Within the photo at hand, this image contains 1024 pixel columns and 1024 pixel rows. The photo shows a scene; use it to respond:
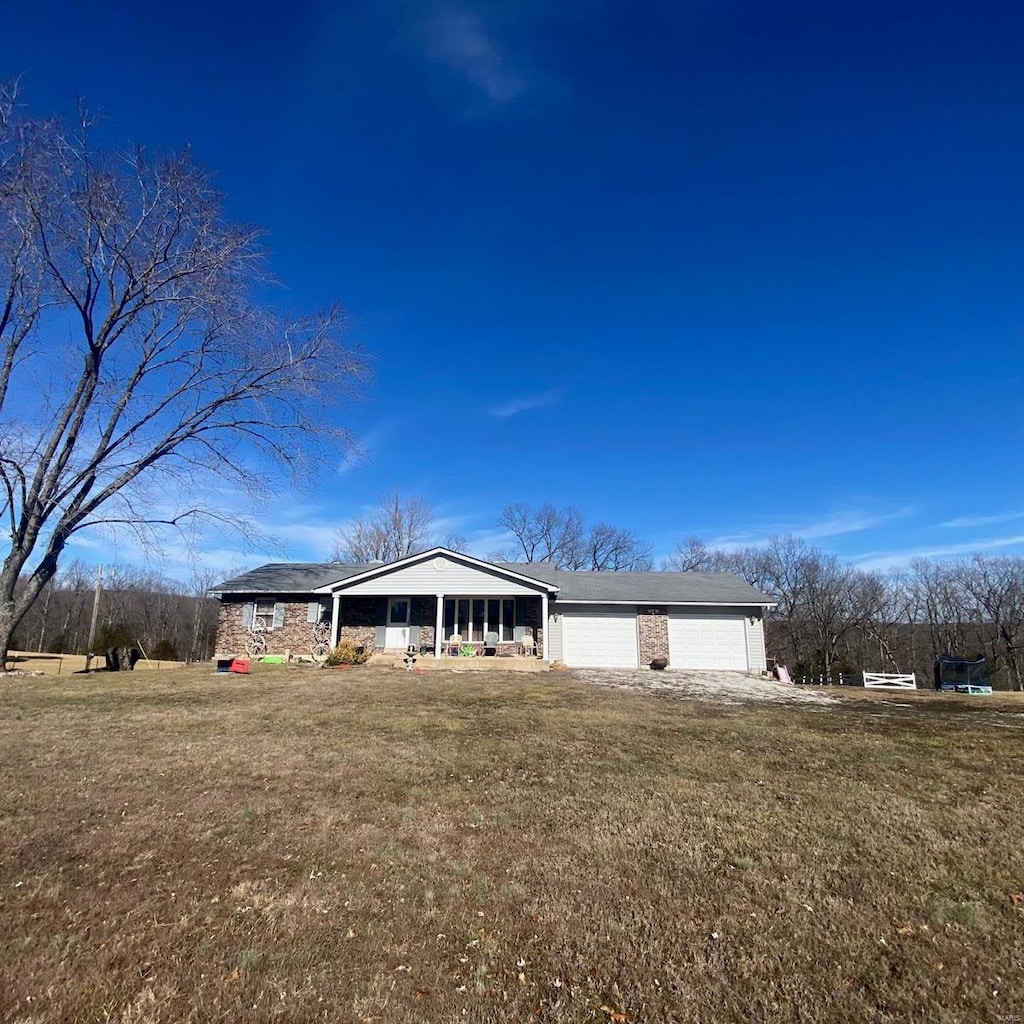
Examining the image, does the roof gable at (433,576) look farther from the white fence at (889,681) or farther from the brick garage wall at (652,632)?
the white fence at (889,681)

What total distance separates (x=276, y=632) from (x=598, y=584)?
13162mm

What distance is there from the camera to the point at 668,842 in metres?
4.59

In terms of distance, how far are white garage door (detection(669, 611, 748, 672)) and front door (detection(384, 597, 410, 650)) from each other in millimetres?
10267

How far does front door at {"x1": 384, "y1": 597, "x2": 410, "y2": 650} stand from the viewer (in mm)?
22344

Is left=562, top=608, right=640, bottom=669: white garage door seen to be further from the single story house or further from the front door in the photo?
the front door

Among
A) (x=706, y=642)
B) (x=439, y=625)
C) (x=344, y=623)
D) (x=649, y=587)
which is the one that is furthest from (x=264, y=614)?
(x=706, y=642)

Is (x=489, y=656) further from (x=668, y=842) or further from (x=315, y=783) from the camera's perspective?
(x=668, y=842)

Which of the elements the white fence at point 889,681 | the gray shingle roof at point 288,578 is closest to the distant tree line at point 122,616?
the gray shingle roof at point 288,578

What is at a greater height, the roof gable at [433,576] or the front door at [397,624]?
the roof gable at [433,576]

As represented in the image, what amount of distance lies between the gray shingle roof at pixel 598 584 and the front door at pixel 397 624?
1.81 m

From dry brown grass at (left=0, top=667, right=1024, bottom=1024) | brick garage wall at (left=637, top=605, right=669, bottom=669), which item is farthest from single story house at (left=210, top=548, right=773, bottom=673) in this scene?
dry brown grass at (left=0, top=667, right=1024, bottom=1024)

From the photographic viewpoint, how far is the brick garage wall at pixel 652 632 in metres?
21.7

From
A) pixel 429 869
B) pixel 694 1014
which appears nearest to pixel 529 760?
pixel 429 869

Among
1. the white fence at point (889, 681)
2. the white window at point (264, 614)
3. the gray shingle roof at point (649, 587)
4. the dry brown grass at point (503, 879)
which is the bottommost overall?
the white fence at point (889, 681)
